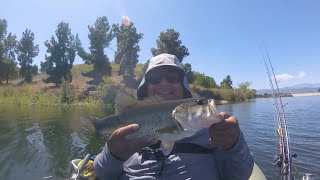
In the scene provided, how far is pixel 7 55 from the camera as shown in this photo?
7306 cm

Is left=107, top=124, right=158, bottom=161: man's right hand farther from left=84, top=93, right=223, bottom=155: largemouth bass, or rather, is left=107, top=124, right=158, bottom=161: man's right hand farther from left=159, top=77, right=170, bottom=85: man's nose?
left=159, top=77, right=170, bottom=85: man's nose

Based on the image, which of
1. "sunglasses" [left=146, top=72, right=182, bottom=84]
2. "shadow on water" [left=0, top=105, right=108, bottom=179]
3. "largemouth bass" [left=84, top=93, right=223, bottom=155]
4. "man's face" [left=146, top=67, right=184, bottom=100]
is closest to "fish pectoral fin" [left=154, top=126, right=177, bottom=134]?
"largemouth bass" [left=84, top=93, right=223, bottom=155]

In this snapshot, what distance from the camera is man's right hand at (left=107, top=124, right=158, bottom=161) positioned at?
129 inches

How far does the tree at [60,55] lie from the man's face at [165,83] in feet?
200

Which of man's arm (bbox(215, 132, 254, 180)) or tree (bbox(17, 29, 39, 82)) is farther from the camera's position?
tree (bbox(17, 29, 39, 82))

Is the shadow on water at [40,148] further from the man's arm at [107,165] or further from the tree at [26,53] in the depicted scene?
the tree at [26,53]

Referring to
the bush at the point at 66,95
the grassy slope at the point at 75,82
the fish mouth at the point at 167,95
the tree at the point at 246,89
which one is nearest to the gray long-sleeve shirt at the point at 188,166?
the fish mouth at the point at 167,95

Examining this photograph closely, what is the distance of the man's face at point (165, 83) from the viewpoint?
4.69m

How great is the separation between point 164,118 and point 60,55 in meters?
65.2

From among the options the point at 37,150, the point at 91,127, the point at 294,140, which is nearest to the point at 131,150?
the point at 91,127

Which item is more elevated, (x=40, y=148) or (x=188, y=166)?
(x=188, y=166)

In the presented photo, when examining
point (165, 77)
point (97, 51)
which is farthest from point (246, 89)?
point (165, 77)

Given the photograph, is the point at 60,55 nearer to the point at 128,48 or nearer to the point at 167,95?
the point at 128,48

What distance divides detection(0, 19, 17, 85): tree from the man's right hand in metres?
69.4
